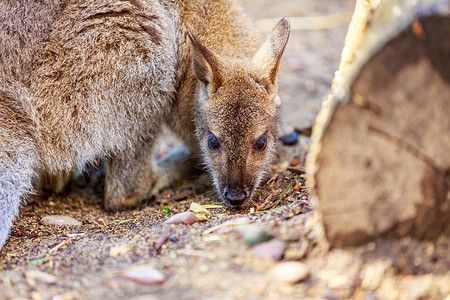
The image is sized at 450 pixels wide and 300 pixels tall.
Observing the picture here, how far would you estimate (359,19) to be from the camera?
112 inches

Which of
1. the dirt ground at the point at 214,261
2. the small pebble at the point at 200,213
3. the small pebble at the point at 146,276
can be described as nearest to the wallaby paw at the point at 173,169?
the dirt ground at the point at 214,261

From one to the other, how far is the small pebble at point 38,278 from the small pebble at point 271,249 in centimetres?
102

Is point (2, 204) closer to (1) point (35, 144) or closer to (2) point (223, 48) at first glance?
(1) point (35, 144)

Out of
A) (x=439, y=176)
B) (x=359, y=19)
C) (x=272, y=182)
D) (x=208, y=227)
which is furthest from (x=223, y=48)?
(x=439, y=176)

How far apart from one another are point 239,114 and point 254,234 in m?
1.29

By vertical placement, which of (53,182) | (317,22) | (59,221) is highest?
(317,22)

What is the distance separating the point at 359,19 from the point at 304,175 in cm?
140

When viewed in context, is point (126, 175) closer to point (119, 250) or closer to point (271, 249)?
point (119, 250)

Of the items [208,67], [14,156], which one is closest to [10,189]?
[14,156]

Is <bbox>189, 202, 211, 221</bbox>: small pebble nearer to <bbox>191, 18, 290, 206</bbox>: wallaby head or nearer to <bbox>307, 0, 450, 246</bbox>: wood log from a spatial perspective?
<bbox>191, 18, 290, 206</bbox>: wallaby head

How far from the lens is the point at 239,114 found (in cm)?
346

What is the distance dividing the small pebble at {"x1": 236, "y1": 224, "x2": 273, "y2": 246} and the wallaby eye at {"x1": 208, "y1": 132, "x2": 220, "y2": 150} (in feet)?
4.22

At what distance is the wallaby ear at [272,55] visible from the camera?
3.69 meters

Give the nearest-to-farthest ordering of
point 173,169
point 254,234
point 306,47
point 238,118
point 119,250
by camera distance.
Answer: point 254,234, point 119,250, point 238,118, point 173,169, point 306,47
